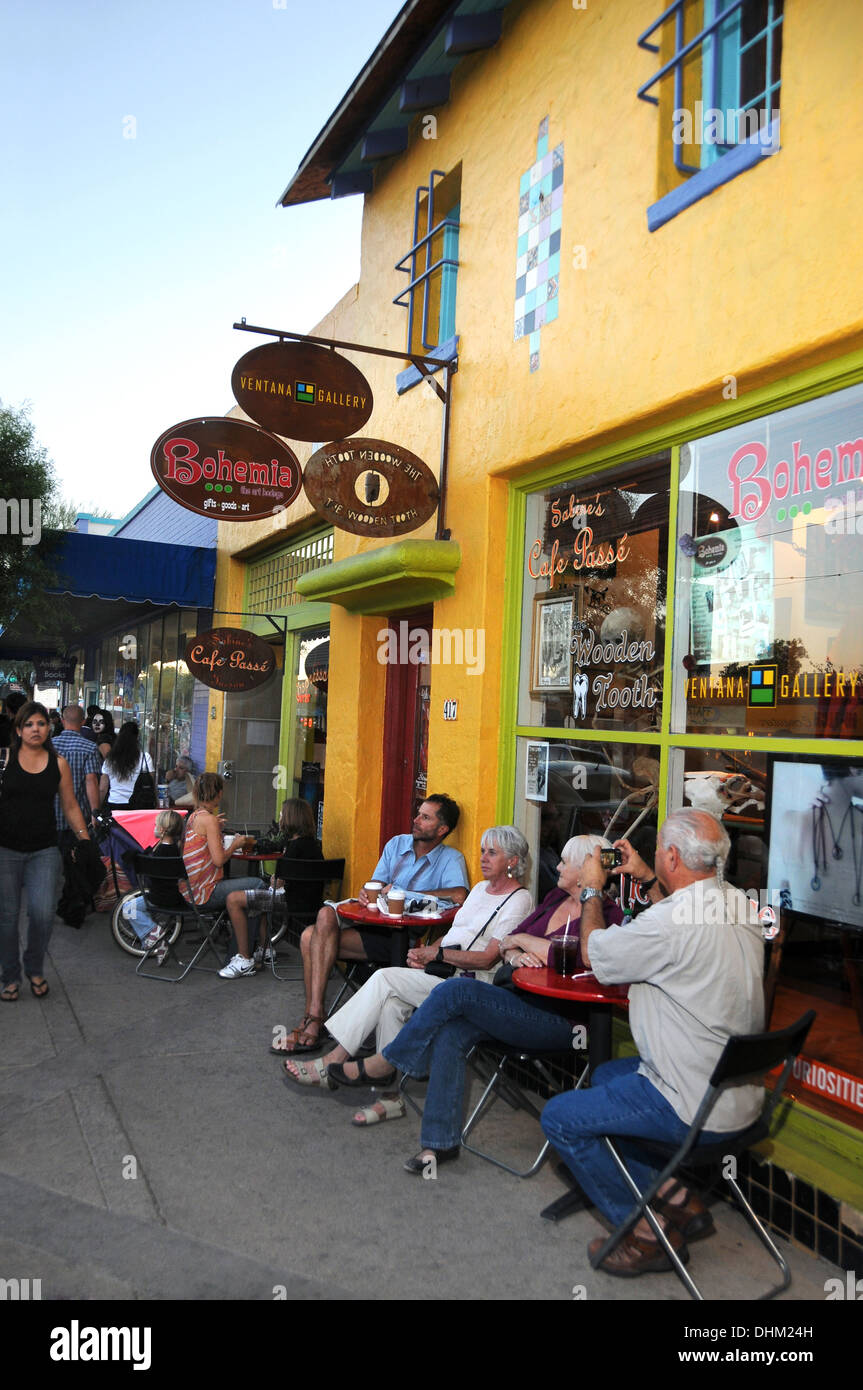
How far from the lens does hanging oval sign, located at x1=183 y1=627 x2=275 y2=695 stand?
9516 mm

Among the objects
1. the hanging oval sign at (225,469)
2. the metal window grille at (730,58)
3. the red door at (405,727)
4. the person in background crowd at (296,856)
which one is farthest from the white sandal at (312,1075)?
the metal window grille at (730,58)

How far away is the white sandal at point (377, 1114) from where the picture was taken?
450 centimetres

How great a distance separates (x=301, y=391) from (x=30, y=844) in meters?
3.27

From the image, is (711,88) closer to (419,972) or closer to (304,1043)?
(419,972)

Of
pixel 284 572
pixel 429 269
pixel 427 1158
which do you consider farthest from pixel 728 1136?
pixel 284 572

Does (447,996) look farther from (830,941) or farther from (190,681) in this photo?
(190,681)

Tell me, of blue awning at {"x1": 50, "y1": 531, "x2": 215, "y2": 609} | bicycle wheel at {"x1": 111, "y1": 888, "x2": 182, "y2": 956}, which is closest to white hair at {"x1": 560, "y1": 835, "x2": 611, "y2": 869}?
bicycle wheel at {"x1": 111, "y1": 888, "x2": 182, "y2": 956}

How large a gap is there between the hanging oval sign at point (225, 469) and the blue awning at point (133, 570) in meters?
5.10

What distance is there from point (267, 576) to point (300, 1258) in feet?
28.4

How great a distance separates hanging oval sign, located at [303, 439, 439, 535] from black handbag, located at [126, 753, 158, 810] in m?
5.11

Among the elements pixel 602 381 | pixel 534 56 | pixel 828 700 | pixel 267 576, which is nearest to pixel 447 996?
pixel 828 700

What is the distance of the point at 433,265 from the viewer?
694cm

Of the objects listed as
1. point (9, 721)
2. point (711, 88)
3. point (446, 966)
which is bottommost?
point (446, 966)

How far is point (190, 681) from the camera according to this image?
14.0 metres
